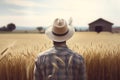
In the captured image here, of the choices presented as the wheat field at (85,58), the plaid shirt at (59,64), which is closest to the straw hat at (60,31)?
the plaid shirt at (59,64)

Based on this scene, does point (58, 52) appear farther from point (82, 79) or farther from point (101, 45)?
point (101, 45)

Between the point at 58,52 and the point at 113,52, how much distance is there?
11.1ft

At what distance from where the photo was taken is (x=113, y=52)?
660cm

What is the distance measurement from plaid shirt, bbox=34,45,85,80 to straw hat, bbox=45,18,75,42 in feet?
0.35

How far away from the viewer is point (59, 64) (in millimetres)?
3344

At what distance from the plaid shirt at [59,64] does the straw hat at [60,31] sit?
11cm

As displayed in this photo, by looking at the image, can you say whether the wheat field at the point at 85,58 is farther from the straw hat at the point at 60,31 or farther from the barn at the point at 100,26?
the barn at the point at 100,26

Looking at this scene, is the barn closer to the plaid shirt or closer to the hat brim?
the hat brim

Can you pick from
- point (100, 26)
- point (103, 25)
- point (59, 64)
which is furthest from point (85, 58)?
point (103, 25)

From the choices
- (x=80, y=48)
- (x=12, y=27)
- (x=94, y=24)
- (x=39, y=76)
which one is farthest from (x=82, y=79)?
(x=12, y=27)

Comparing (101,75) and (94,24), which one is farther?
(94,24)

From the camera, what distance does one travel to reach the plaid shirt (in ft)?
11.0

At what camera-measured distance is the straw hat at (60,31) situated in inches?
135

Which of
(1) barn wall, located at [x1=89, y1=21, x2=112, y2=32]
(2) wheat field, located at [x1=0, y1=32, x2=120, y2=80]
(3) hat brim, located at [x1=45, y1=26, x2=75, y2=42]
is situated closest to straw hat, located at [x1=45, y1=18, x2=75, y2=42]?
(3) hat brim, located at [x1=45, y1=26, x2=75, y2=42]
